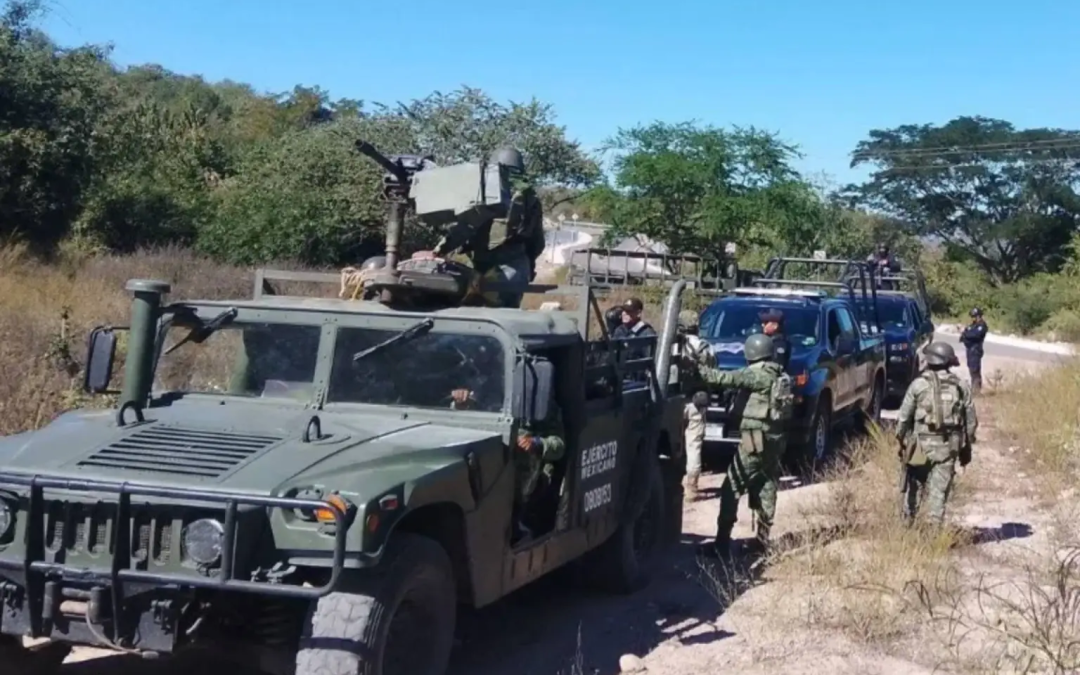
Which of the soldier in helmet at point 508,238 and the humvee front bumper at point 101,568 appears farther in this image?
the soldier in helmet at point 508,238

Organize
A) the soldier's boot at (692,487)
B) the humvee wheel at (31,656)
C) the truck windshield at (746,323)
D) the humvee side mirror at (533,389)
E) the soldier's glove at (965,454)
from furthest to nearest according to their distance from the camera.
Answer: the truck windshield at (746,323) < the soldier's boot at (692,487) < the soldier's glove at (965,454) < the humvee side mirror at (533,389) < the humvee wheel at (31,656)

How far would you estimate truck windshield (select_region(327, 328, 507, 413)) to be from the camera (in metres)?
6.08

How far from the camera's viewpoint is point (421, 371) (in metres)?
6.16

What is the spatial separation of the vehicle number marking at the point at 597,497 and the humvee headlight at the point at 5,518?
2.92 m

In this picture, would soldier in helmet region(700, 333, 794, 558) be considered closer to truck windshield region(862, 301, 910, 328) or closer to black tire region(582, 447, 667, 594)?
black tire region(582, 447, 667, 594)

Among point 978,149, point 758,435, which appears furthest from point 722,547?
point 978,149

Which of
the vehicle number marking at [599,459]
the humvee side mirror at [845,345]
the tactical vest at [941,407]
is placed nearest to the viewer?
the vehicle number marking at [599,459]

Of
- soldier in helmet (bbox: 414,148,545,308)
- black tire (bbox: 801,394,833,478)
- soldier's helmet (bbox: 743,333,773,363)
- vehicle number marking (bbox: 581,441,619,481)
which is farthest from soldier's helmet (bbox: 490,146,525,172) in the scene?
black tire (bbox: 801,394,833,478)

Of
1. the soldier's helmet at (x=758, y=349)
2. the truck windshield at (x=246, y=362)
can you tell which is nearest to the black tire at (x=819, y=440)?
Result: the soldier's helmet at (x=758, y=349)

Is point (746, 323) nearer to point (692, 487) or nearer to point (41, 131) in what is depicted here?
point (692, 487)

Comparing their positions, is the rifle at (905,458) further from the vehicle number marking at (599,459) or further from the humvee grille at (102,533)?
the humvee grille at (102,533)

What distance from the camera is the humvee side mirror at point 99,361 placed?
20.4 ft

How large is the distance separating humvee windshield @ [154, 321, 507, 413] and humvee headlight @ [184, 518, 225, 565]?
1.37 m

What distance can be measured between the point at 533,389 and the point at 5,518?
215 centimetres
